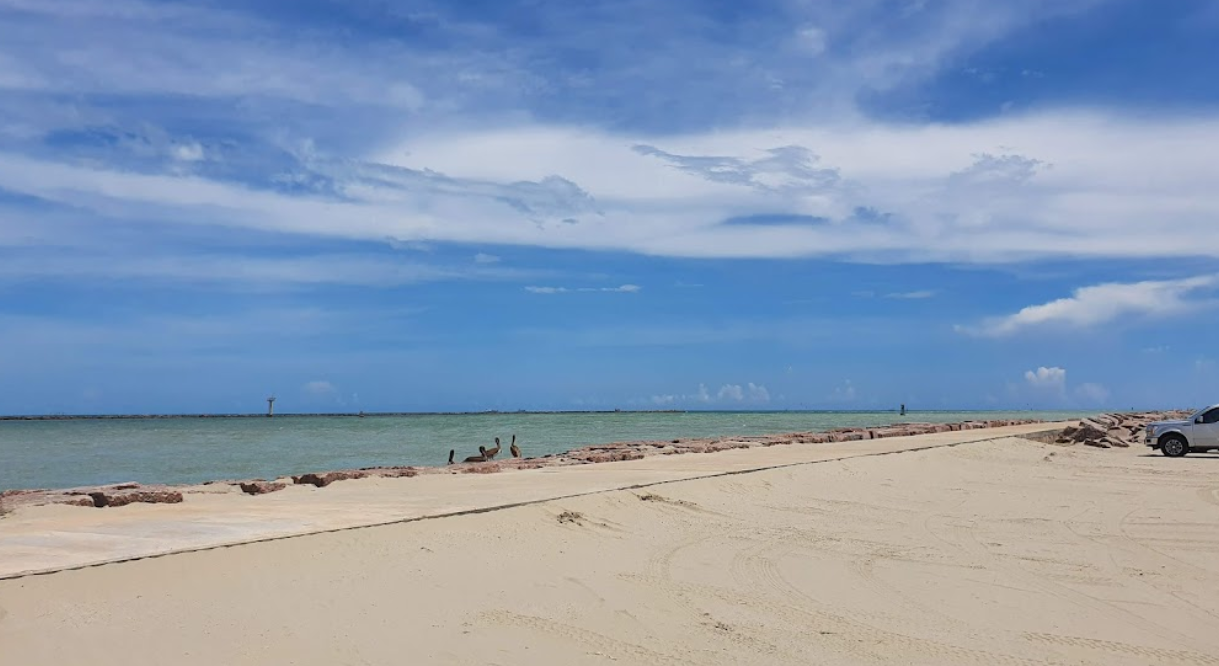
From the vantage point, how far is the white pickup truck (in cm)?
2011

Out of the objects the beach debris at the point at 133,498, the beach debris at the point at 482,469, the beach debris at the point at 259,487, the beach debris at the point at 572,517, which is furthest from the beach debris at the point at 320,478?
the beach debris at the point at 572,517

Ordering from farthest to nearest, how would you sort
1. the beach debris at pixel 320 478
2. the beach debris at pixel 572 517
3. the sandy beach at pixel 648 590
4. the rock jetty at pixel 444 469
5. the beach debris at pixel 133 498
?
the beach debris at pixel 320 478 < the rock jetty at pixel 444 469 < the beach debris at pixel 133 498 < the beach debris at pixel 572 517 < the sandy beach at pixel 648 590

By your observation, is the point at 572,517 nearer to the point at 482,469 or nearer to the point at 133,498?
the point at 133,498

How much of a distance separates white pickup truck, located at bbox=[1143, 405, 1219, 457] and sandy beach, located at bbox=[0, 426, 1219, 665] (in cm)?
1106

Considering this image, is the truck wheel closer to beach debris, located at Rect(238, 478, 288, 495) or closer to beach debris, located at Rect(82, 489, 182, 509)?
beach debris, located at Rect(238, 478, 288, 495)

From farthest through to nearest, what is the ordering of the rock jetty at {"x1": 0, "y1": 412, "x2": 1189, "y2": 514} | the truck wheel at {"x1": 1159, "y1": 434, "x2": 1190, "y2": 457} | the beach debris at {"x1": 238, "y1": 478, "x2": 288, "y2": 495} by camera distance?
the truck wheel at {"x1": 1159, "y1": 434, "x2": 1190, "y2": 457} < the beach debris at {"x1": 238, "y1": 478, "x2": 288, "y2": 495} < the rock jetty at {"x1": 0, "y1": 412, "x2": 1189, "y2": 514}

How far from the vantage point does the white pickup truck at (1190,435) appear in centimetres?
2011

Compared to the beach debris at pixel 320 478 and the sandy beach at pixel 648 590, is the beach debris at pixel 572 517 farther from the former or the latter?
the beach debris at pixel 320 478

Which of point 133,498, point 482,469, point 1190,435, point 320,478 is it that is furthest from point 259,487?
point 1190,435

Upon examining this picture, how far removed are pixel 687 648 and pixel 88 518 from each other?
5907mm

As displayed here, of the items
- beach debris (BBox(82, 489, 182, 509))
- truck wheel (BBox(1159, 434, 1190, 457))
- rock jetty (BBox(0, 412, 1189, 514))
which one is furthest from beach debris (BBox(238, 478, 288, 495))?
truck wheel (BBox(1159, 434, 1190, 457))

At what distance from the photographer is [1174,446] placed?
66.1ft

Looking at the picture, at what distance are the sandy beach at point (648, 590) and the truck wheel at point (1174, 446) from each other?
11.0 meters

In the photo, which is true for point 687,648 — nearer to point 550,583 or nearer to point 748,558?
point 550,583
